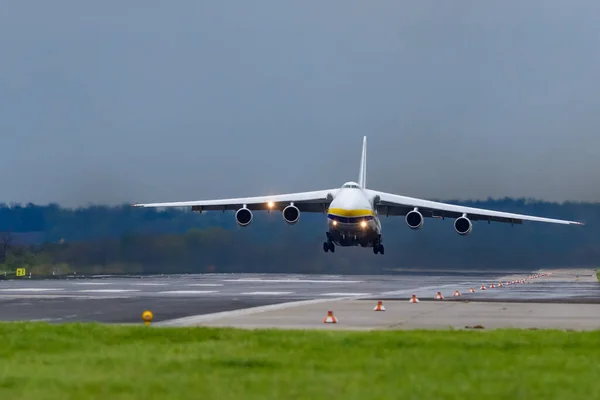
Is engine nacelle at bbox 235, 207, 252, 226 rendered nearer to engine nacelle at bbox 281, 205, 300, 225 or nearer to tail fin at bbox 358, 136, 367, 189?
engine nacelle at bbox 281, 205, 300, 225

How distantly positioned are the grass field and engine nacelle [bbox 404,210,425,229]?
124 ft

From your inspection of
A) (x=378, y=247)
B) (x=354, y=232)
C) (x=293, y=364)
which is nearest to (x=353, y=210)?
(x=354, y=232)

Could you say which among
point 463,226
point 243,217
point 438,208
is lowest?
point 243,217

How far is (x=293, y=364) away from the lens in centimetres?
1137

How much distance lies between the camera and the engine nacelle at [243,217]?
172ft

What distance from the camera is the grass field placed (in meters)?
9.34

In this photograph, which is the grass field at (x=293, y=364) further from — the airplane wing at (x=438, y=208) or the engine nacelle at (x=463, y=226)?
the airplane wing at (x=438, y=208)

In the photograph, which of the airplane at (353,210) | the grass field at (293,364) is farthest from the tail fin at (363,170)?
the grass field at (293,364)

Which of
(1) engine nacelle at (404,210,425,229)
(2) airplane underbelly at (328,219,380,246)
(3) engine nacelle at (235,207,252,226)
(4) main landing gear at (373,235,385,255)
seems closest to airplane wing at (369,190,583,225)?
(1) engine nacelle at (404,210,425,229)

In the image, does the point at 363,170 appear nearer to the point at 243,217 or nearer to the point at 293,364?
the point at 243,217

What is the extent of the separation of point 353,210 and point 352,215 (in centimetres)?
29

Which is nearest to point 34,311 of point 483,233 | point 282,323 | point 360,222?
point 282,323

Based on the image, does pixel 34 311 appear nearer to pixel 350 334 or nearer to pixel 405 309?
pixel 405 309

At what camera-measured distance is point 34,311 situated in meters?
23.5
